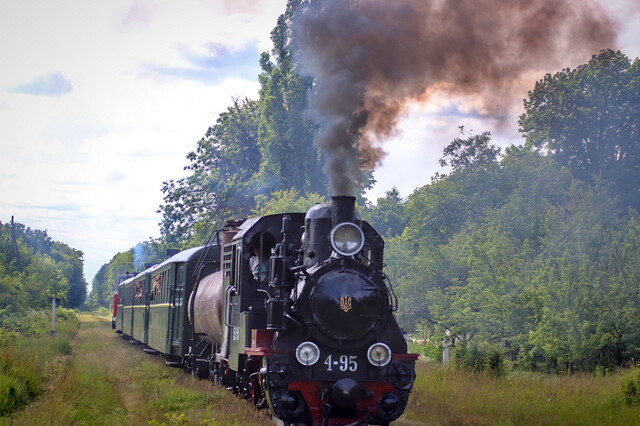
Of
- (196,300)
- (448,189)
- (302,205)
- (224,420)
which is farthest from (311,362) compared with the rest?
(448,189)

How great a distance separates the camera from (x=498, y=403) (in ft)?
46.5

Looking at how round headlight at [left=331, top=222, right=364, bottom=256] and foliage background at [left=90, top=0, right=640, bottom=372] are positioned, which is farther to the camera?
foliage background at [left=90, top=0, right=640, bottom=372]

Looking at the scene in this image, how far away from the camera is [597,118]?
108 feet

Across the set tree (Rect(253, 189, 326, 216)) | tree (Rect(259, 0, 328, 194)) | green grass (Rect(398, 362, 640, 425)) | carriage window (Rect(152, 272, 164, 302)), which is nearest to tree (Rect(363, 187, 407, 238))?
tree (Rect(259, 0, 328, 194))

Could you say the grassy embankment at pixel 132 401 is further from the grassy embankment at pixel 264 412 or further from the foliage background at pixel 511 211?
the foliage background at pixel 511 211

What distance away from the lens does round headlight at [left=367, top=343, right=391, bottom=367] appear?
10656mm

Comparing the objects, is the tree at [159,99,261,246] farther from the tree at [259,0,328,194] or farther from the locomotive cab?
the locomotive cab

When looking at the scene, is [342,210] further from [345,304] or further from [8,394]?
[8,394]

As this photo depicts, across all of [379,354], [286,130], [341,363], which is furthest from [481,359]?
[286,130]

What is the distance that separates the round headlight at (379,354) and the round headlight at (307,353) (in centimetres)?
77

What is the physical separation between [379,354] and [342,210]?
6.88ft

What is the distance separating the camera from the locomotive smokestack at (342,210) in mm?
10664

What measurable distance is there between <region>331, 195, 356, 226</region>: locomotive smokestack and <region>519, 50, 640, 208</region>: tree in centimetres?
2272

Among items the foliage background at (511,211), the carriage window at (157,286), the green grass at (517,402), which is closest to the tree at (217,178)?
the foliage background at (511,211)
